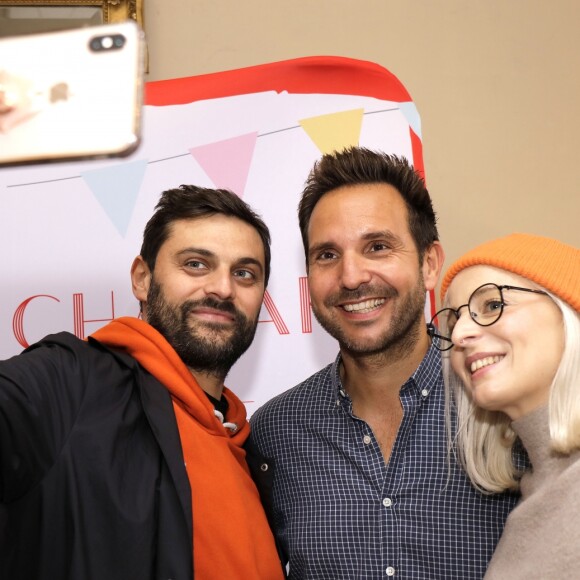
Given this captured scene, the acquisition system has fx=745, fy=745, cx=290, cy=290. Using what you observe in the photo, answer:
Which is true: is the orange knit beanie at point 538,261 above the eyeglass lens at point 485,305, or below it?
above

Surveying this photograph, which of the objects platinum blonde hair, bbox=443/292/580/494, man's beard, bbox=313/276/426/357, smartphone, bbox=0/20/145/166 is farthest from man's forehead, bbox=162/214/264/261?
smartphone, bbox=0/20/145/166

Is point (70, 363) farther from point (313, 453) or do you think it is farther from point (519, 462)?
point (519, 462)

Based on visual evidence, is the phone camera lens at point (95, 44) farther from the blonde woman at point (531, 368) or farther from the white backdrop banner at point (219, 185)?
the white backdrop banner at point (219, 185)

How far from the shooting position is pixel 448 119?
7.25 ft

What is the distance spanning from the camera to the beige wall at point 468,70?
2.18 metres

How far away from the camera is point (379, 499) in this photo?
1396 millimetres

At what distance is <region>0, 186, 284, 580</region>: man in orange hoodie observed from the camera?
3.76 feet

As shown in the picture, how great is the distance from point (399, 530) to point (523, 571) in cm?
34

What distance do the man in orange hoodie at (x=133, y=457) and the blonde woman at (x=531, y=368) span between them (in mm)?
471

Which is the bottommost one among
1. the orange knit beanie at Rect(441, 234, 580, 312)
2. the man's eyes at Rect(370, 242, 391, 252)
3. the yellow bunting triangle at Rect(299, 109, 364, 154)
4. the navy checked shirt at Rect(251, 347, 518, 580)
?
the navy checked shirt at Rect(251, 347, 518, 580)

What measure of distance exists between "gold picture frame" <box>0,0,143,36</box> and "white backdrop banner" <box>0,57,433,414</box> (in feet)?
1.01

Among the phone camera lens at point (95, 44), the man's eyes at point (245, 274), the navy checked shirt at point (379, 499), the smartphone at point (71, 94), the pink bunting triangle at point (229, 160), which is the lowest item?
the navy checked shirt at point (379, 499)

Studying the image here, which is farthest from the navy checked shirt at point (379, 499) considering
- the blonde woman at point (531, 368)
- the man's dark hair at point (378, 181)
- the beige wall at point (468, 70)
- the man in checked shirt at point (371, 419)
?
the beige wall at point (468, 70)

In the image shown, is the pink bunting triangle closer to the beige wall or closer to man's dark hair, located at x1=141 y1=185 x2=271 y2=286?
man's dark hair, located at x1=141 y1=185 x2=271 y2=286
